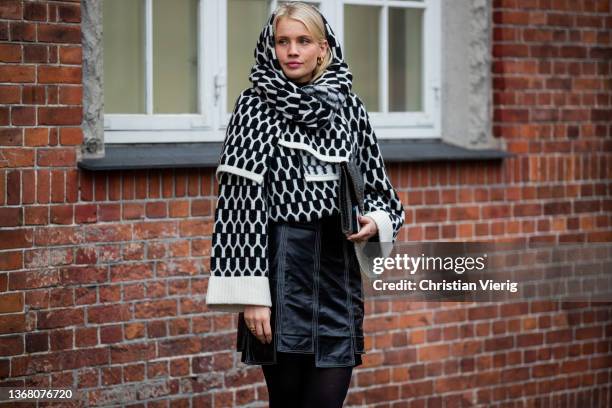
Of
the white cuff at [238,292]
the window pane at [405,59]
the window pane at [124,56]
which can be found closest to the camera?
the white cuff at [238,292]

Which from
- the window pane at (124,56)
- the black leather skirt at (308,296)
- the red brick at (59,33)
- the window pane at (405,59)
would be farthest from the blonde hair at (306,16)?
the window pane at (405,59)

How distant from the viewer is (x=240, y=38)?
244 inches

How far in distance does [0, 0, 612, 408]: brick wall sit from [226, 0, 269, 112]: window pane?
0.67 metres

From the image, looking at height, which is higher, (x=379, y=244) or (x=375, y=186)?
(x=375, y=186)

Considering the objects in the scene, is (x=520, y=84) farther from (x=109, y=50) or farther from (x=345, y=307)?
(x=345, y=307)

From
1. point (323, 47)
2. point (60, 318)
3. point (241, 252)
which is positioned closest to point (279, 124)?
point (323, 47)

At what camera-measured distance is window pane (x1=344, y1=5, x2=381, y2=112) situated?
6.66 meters

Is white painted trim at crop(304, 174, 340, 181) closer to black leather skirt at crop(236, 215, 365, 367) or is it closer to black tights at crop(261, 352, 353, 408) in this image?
black leather skirt at crop(236, 215, 365, 367)

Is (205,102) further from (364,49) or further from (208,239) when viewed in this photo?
(364,49)

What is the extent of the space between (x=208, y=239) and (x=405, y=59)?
185 cm

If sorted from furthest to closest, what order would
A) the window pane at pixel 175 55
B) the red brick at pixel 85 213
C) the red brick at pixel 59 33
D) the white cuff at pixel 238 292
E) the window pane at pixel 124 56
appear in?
1. the window pane at pixel 175 55
2. the window pane at pixel 124 56
3. the red brick at pixel 85 213
4. the red brick at pixel 59 33
5. the white cuff at pixel 238 292

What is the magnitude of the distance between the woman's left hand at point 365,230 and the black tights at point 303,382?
1.41 feet

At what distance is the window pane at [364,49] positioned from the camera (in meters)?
6.66

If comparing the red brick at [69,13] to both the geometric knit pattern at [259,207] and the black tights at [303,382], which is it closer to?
the geometric knit pattern at [259,207]
